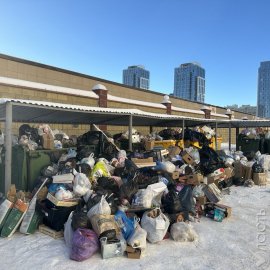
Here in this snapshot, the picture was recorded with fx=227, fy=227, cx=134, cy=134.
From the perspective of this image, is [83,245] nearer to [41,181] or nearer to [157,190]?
[157,190]

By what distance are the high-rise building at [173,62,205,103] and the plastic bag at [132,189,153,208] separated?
11471 centimetres

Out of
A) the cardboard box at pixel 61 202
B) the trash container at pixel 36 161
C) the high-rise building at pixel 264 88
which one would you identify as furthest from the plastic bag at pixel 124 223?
the high-rise building at pixel 264 88

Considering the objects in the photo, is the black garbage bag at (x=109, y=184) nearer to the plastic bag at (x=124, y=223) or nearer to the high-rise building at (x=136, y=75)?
the plastic bag at (x=124, y=223)

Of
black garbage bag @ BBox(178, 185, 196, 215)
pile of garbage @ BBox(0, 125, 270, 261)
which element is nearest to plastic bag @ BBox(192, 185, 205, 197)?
pile of garbage @ BBox(0, 125, 270, 261)

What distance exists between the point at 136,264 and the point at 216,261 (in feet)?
3.25

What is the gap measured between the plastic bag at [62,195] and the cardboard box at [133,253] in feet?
4.51

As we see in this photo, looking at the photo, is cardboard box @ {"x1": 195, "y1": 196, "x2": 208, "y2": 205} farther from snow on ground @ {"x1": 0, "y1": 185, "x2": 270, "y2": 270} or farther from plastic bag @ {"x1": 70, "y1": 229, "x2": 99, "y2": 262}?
plastic bag @ {"x1": 70, "y1": 229, "x2": 99, "y2": 262}

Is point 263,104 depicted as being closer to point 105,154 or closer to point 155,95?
point 155,95

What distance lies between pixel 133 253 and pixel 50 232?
1.41 meters

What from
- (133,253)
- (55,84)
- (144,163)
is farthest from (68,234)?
(55,84)

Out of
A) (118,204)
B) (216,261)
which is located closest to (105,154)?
(118,204)

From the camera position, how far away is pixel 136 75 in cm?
12669

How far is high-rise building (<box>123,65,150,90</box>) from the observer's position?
12362 centimetres

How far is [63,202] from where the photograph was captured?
3.58 m
